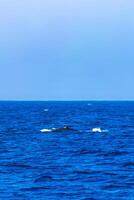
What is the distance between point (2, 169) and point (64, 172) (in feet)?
12.5

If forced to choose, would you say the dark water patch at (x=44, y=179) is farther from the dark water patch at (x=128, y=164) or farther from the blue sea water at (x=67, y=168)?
the dark water patch at (x=128, y=164)

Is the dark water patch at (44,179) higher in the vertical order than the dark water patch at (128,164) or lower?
lower

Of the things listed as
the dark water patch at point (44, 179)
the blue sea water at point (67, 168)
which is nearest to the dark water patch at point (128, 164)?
the blue sea water at point (67, 168)

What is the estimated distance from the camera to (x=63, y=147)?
186 feet

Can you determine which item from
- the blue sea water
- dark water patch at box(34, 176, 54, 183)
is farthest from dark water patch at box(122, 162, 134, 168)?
dark water patch at box(34, 176, 54, 183)

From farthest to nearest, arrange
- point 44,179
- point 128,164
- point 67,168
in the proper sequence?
point 128,164, point 67,168, point 44,179

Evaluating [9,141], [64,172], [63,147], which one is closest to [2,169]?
[64,172]

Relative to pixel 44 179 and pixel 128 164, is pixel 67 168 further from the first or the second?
pixel 44 179

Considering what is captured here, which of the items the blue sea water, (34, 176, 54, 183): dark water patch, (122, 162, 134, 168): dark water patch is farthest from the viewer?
(122, 162, 134, 168): dark water patch

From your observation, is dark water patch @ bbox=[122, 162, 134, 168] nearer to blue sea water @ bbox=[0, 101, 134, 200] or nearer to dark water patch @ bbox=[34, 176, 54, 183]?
blue sea water @ bbox=[0, 101, 134, 200]

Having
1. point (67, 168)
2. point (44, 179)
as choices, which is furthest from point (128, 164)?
point (44, 179)

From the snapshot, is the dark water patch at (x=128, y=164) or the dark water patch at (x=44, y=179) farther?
the dark water patch at (x=128, y=164)

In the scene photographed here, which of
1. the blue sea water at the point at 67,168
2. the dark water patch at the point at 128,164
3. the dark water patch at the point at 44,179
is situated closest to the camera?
the blue sea water at the point at 67,168

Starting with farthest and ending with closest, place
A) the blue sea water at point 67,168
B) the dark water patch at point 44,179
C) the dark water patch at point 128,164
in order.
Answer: the dark water patch at point 128,164 < the dark water patch at point 44,179 < the blue sea water at point 67,168
